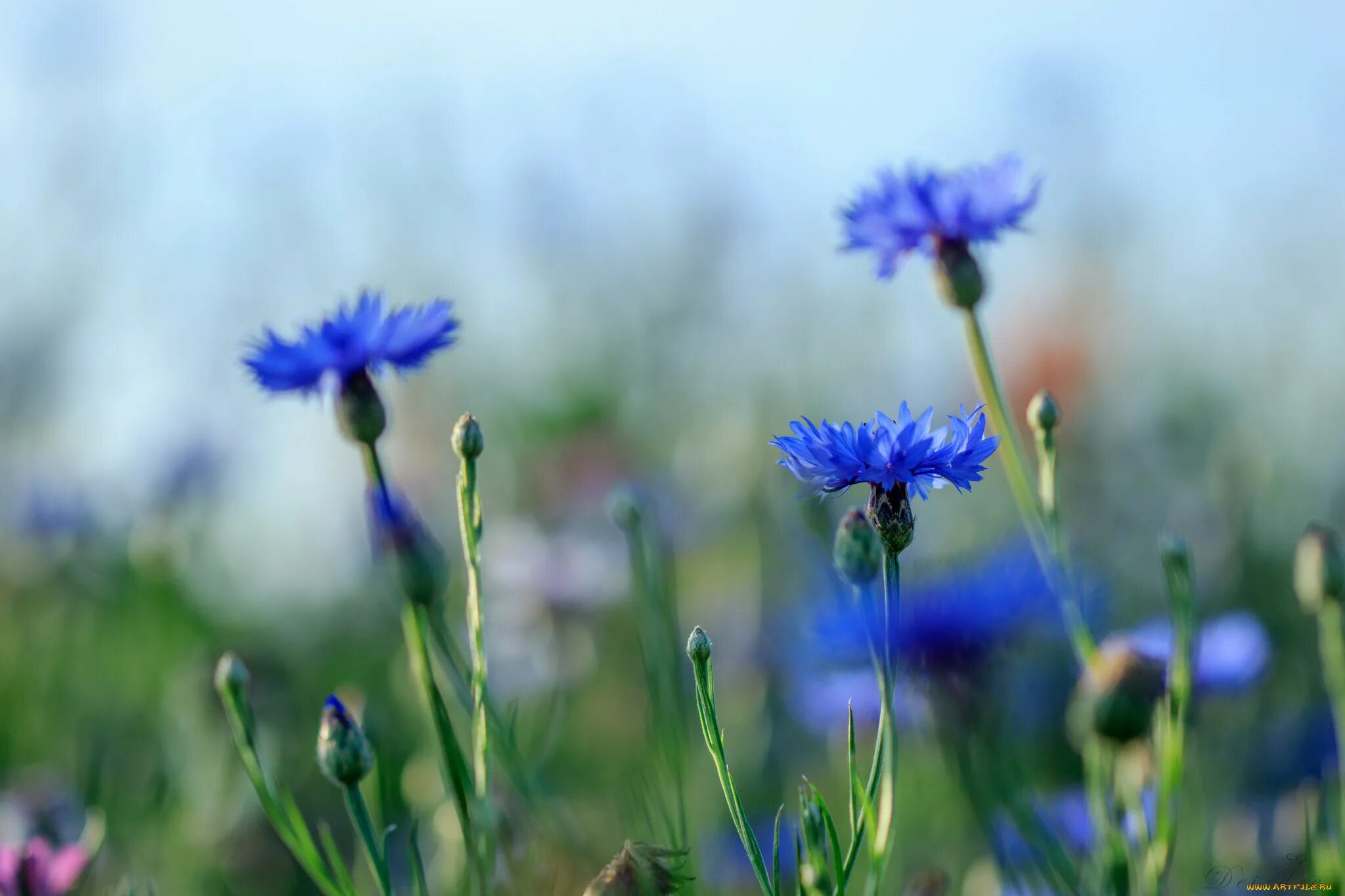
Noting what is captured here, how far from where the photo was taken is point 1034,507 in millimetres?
772

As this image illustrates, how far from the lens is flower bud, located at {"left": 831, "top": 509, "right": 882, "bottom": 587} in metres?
0.62

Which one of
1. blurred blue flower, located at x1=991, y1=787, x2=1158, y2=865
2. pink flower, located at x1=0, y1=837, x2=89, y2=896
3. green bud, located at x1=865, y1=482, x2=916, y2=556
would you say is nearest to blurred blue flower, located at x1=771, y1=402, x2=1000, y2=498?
green bud, located at x1=865, y1=482, x2=916, y2=556

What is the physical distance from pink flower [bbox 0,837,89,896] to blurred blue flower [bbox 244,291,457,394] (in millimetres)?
303

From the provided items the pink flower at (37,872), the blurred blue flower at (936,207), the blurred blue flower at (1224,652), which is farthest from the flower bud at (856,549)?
the pink flower at (37,872)

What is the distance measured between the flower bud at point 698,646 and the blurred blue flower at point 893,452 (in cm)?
9

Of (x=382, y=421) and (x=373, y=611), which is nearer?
(x=382, y=421)

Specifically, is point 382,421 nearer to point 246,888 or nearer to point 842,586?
point 842,586

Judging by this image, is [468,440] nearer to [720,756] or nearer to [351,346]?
[351,346]

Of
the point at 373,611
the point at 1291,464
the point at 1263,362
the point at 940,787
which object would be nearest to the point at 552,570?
the point at 940,787

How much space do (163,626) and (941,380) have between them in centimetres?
138

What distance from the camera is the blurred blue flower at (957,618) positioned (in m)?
0.78

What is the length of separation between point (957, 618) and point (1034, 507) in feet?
0.27

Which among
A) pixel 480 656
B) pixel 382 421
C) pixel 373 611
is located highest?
pixel 382 421

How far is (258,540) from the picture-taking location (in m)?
2.58
